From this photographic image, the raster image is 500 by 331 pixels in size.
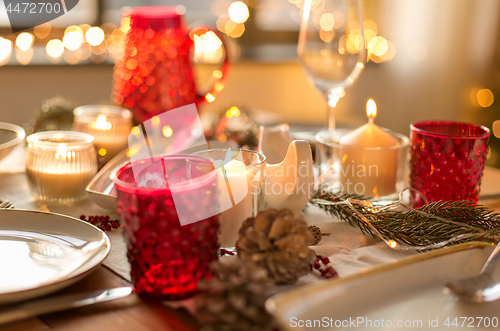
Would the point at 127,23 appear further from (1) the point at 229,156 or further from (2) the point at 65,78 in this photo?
(2) the point at 65,78

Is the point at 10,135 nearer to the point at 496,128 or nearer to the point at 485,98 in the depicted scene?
the point at 496,128

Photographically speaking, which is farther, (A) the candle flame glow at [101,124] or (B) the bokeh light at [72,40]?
(B) the bokeh light at [72,40]

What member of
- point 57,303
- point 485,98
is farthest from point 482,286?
point 485,98

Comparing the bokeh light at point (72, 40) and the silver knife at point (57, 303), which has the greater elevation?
the bokeh light at point (72, 40)

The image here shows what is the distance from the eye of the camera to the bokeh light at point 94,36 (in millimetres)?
1869

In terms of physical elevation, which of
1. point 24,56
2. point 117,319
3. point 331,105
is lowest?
point 117,319

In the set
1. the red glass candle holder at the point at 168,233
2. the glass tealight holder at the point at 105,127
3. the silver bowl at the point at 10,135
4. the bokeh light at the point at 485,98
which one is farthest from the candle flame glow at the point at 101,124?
the bokeh light at the point at 485,98

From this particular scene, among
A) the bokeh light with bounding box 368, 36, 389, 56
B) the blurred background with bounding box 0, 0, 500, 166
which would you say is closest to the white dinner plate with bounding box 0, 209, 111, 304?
the blurred background with bounding box 0, 0, 500, 166

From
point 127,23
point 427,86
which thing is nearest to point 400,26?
point 427,86

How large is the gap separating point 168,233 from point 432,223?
0.25m

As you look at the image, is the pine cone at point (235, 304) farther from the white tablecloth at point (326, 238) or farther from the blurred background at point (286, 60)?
the blurred background at point (286, 60)

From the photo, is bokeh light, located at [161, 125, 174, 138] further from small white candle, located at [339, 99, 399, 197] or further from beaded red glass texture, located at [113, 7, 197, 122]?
small white candle, located at [339, 99, 399, 197]

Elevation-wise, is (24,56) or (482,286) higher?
(24,56)

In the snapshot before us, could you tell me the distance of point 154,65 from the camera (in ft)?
2.35
